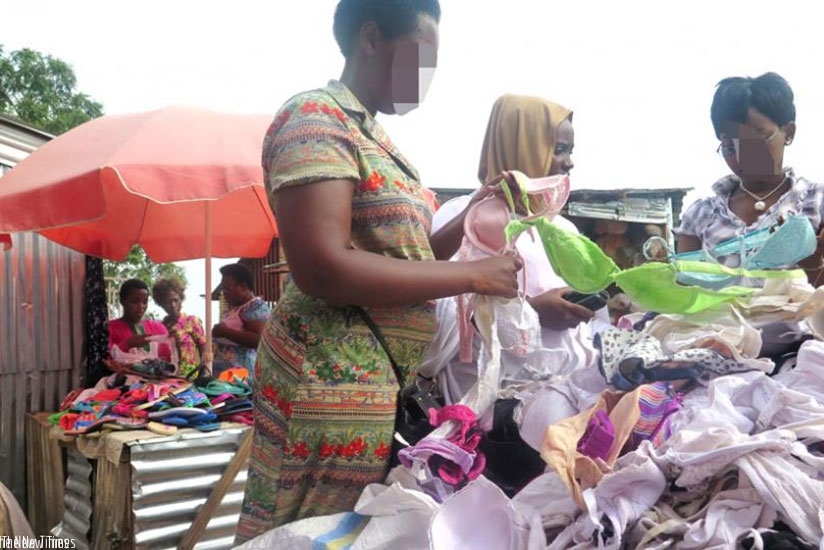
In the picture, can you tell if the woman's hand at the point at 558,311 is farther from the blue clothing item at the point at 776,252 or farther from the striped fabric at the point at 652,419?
the striped fabric at the point at 652,419

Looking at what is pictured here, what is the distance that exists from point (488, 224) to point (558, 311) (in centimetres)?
26

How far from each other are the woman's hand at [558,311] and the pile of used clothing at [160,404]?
251 centimetres

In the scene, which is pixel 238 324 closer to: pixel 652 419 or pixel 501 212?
pixel 501 212

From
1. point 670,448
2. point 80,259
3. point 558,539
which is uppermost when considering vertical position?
point 670,448

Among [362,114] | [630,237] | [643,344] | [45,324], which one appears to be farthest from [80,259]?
[630,237]

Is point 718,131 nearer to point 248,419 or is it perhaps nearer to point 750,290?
point 750,290

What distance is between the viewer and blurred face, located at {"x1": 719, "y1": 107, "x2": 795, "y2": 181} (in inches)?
76.1

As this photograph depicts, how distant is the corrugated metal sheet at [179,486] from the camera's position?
3.35 metres

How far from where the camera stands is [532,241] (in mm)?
1708

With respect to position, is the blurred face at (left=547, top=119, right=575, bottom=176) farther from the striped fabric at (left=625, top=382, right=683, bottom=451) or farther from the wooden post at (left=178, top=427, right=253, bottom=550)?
the wooden post at (left=178, top=427, right=253, bottom=550)

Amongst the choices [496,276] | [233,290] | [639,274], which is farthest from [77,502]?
[639,274]

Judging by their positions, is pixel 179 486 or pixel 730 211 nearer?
pixel 730 211

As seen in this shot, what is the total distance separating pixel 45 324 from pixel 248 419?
2.54 meters

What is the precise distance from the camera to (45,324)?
5465 millimetres
